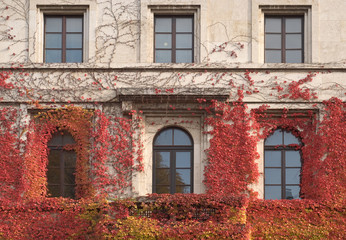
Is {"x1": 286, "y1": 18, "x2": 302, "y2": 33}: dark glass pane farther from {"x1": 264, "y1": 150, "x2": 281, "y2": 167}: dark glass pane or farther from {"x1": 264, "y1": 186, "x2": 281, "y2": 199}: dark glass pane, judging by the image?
{"x1": 264, "y1": 186, "x2": 281, "y2": 199}: dark glass pane

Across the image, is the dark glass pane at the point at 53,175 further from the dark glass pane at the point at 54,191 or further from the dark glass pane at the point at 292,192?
the dark glass pane at the point at 292,192

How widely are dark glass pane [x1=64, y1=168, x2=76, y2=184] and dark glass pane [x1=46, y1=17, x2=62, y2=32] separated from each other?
5.27 meters

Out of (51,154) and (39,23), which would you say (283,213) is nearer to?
(51,154)

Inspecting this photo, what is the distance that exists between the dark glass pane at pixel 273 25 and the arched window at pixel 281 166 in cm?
377

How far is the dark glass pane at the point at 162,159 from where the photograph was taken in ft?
77.1

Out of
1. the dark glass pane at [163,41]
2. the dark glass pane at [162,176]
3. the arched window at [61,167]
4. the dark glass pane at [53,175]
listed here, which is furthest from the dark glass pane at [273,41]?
the dark glass pane at [53,175]

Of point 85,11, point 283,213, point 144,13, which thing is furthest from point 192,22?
point 283,213

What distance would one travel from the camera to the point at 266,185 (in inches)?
920

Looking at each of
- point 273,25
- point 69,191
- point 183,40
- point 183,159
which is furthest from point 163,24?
point 69,191

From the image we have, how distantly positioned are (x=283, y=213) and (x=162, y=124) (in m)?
5.34

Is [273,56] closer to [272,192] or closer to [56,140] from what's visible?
[272,192]

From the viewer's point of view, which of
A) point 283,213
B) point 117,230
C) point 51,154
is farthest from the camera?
point 51,154

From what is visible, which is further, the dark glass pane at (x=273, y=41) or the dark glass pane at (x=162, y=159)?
the dark glass pane at (x=273, y=41)

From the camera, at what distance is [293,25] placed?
24.3 meters
